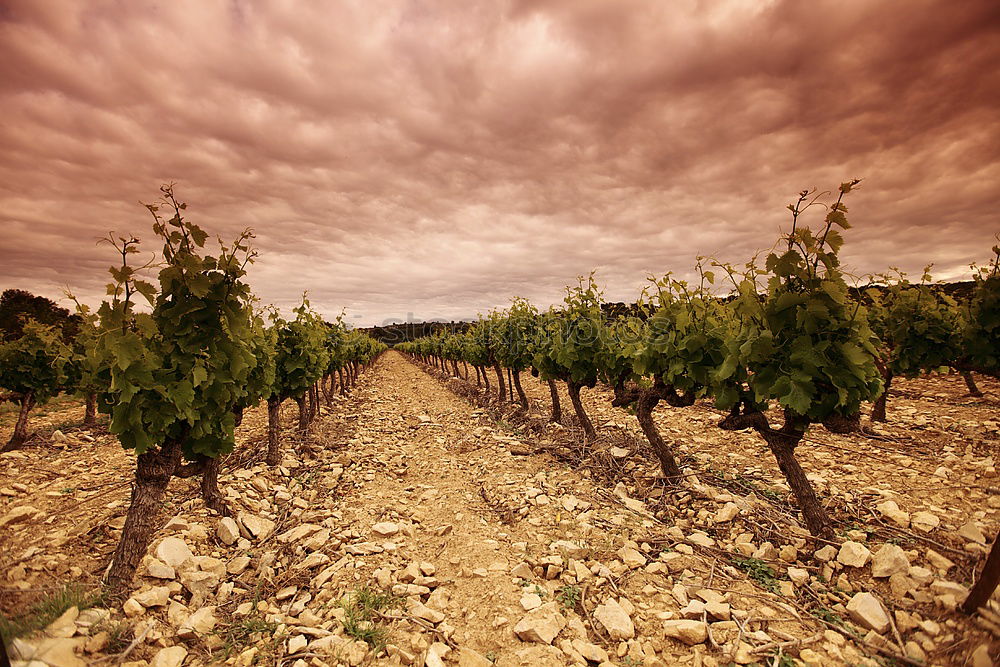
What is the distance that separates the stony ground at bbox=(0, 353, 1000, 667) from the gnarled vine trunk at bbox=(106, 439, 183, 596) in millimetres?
255

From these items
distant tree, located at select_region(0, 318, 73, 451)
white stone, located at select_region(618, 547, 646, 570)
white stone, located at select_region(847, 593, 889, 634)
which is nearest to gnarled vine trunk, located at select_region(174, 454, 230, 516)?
white stone, located at select_region(618, 547, 646, 570)

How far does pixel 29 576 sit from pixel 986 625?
7938 millimetres

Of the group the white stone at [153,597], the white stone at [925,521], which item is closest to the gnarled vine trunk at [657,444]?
the white stone at [925,521]

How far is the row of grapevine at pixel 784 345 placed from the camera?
447 centimetres

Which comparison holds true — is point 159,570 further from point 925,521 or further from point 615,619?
point 925,521

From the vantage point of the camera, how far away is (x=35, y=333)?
1186cm

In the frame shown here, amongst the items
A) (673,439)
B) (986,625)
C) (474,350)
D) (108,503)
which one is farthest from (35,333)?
(986,625)

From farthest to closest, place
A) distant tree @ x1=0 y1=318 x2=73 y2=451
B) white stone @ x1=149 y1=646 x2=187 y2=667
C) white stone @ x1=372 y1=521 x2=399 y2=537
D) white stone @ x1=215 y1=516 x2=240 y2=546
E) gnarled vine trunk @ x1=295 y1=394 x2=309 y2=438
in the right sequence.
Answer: distant tree @ x1=0 y1=318 x2=73 y2=451, gnarled vine trunk @ x1=295 y1=394 x2=309 y2=438, white stone @ x1=372 y1=521 x2=399 y2=537, white stone @ x1=215 y1=516 x2=240 y2=546, white stone @ x1=149 y1=646 x2=187 y2=667

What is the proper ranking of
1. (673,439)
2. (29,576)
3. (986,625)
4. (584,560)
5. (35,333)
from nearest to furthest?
(986,625) < (29,576) < (584,560) < (673,439) < (35,333)

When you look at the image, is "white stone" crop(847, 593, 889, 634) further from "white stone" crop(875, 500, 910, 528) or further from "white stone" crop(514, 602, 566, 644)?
"white stone" crop(514, 602, 566, 644)

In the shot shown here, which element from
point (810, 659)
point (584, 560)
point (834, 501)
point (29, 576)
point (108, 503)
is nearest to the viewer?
point (810, 659)

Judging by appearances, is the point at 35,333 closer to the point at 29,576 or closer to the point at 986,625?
the point at 29,576

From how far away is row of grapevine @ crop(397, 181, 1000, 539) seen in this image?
Answer: 447 centimetres

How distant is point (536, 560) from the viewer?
15.3ft
